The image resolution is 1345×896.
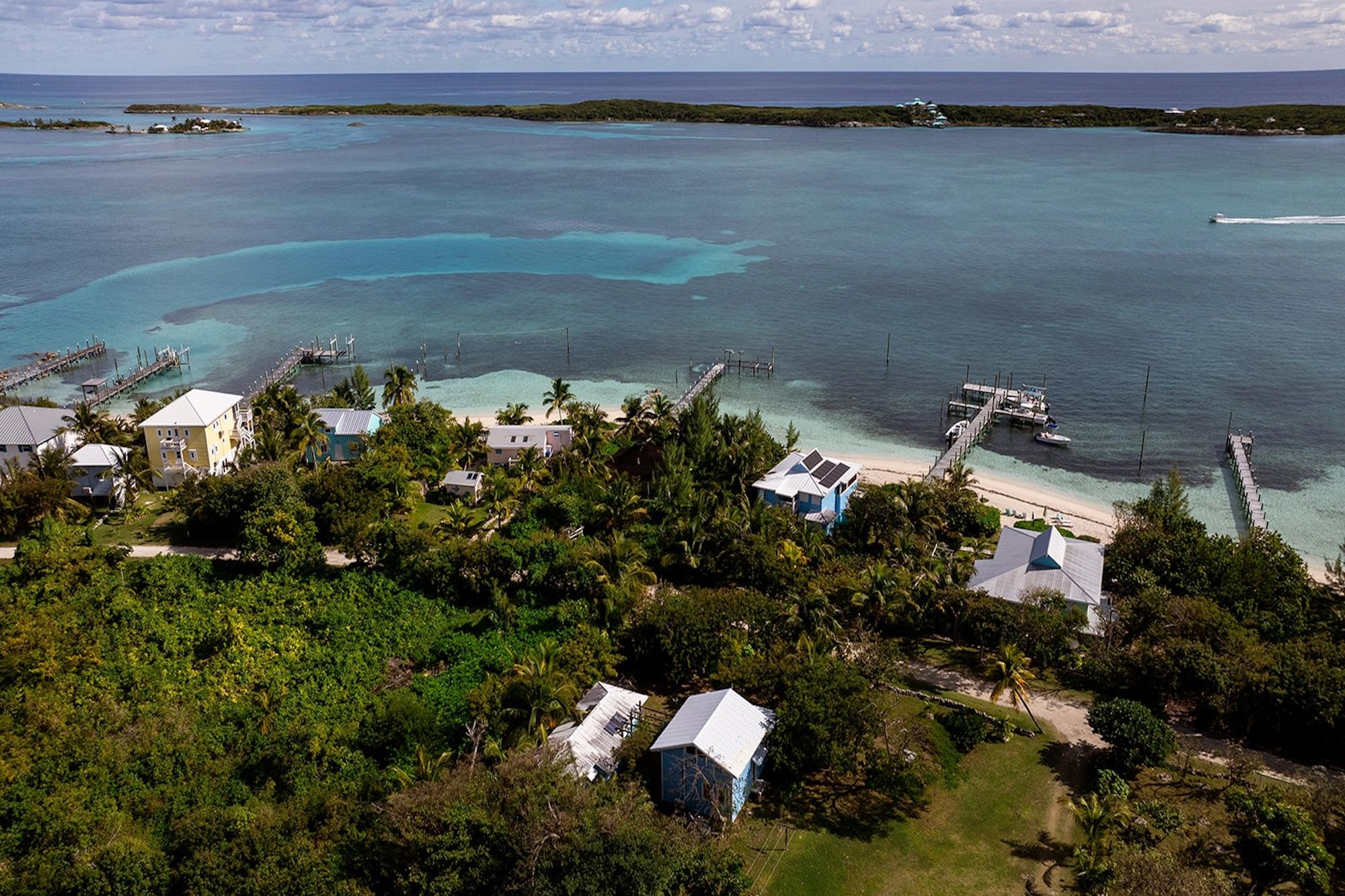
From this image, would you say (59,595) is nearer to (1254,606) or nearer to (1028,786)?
(1028,786)

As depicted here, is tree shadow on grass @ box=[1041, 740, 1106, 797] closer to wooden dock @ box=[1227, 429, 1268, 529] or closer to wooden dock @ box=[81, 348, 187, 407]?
wooden dock @ box=[1227, 429, 1268, 529]

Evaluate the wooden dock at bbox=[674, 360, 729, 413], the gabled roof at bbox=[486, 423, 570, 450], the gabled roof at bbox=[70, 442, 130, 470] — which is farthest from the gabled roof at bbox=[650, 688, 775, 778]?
the gabled roof at bbox=[70, 442, 130, 470]

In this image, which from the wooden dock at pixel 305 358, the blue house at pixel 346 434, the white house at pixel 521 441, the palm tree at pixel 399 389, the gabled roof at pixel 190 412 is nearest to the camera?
the gabled roof at pixel 190 412

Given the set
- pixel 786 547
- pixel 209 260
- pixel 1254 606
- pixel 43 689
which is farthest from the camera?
pixel 209 260

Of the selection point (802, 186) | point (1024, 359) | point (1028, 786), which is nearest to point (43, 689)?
point (1028, 786)

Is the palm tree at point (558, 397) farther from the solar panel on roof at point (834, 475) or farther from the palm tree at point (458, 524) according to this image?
the solar panel on roof at point (834, 475)

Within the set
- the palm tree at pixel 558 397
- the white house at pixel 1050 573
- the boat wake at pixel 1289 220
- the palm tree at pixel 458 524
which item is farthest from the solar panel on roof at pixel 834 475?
the boat wake at pixel 1289 220
